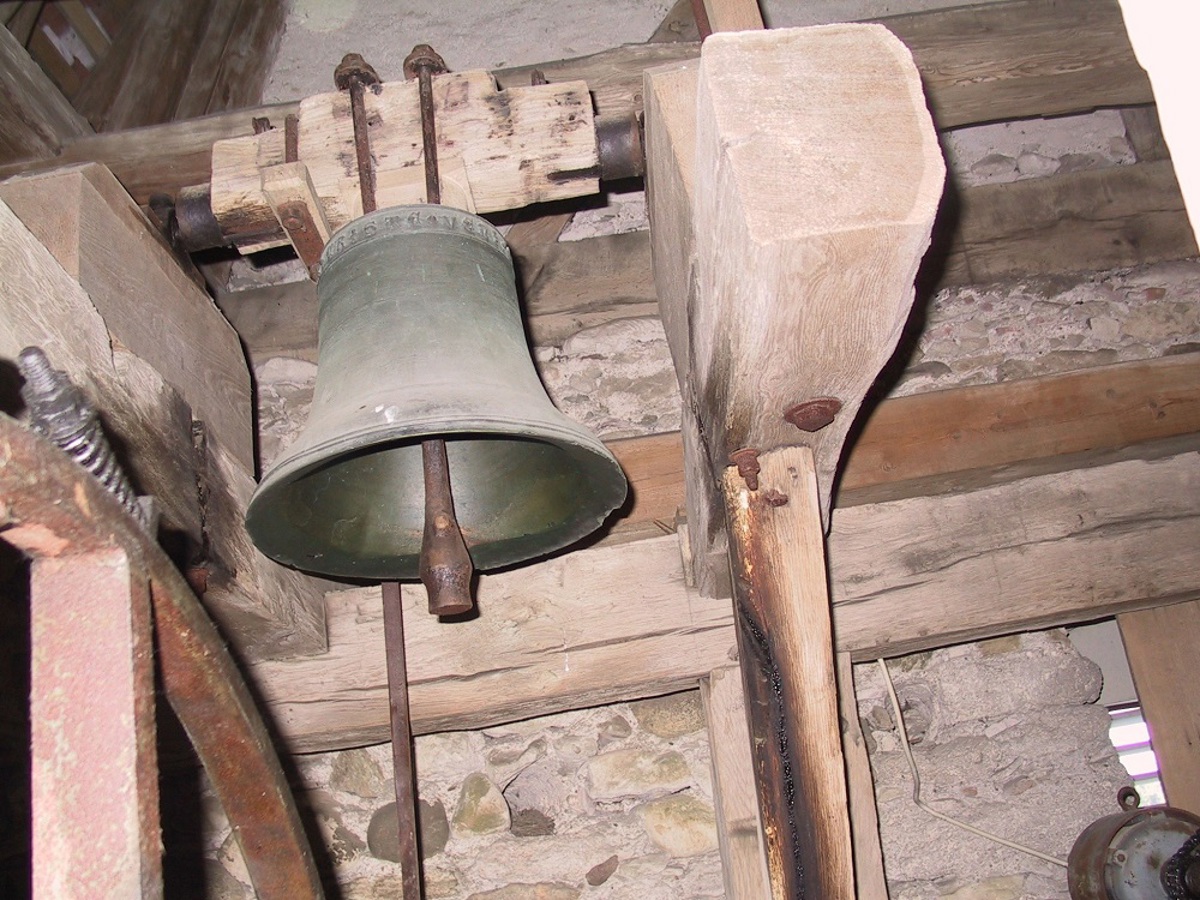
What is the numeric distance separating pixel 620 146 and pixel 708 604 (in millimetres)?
806

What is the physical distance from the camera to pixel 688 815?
1838 mm

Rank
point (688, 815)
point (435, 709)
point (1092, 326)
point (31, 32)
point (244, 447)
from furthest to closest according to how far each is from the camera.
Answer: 1. point (31, 32)
2. point (1092, 326)
3. point (688, 815)
4. point (435, 709)
5. point (244, 447)

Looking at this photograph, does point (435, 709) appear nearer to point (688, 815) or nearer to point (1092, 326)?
point (688, 815)

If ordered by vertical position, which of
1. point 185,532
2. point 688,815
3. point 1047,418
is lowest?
point 688,815

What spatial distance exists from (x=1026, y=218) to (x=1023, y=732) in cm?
115

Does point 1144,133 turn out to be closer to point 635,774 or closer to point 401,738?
point 635,774

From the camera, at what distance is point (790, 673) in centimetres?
111

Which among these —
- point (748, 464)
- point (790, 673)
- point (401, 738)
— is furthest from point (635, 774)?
point (748, 464)

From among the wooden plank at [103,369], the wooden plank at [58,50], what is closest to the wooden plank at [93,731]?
the wooden plank at [103,369]

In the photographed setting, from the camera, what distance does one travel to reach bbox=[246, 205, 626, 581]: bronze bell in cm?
105

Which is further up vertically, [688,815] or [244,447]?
[244,447]

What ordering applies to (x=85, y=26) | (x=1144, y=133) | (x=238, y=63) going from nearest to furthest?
(x=1144, y=133) → (x=238, y=63) → (x=85, y=26)

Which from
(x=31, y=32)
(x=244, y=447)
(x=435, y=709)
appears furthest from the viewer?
(x=31, y=32)

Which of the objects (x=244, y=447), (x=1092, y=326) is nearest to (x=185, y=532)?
(x=244, y=447)
